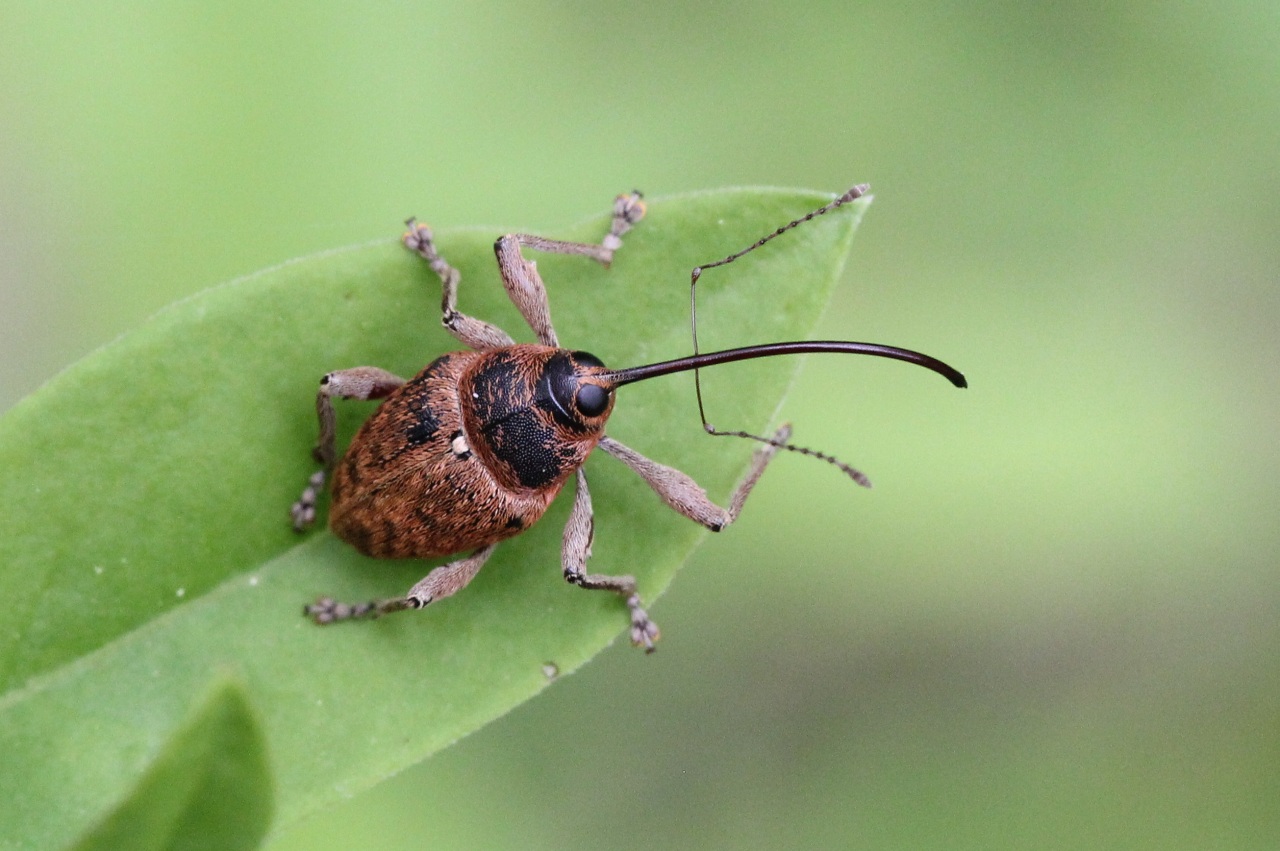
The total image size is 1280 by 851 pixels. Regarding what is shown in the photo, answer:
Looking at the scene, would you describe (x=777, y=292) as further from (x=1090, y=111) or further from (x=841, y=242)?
(x=1090, y=111)

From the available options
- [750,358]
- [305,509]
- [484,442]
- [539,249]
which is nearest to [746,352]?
[750,358]

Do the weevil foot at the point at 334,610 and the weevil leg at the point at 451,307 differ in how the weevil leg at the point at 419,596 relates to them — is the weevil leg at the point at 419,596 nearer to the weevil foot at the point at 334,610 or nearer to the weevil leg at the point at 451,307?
the weevil foot at the point at 334,610

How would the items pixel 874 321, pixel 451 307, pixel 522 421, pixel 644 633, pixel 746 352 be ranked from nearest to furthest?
1. pixel 746 352
2. pixel 451 307
3. pixel 522 421
4. pixel 644 633
5. pixel 874 321

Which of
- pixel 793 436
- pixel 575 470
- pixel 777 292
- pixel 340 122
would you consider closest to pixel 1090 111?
pixel 793 436

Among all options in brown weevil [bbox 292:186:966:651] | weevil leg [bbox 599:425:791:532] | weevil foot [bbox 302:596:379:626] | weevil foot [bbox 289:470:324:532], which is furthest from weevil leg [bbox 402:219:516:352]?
weevil foot [bbox 302:596:379:626]

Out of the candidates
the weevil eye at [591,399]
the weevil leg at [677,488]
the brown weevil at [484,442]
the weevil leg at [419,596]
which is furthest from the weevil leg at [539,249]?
the weevil leg at [419,596]

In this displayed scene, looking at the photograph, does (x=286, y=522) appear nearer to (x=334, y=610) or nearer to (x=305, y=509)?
(x=305, y=509)

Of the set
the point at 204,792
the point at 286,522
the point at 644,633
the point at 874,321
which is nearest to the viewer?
the point at 204,792
